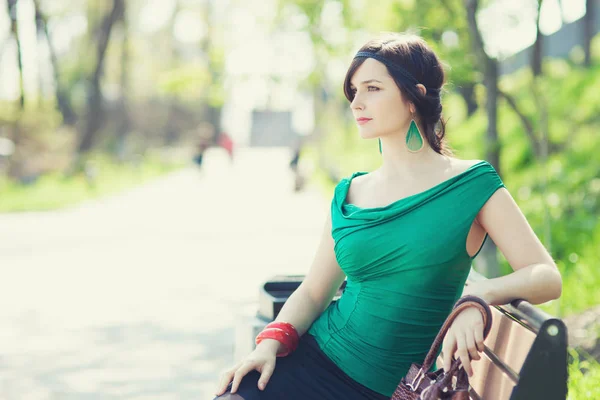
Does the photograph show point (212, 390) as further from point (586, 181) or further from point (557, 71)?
point (557, 71)

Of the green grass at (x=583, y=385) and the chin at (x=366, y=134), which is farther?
the green grass at (x=583, y=385)

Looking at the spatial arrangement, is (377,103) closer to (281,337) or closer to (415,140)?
(415,140)

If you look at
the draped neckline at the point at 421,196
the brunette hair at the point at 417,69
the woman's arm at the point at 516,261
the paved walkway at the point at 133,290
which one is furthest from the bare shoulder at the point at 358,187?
the paved walkway at the point at 133,290

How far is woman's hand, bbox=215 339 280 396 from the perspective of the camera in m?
2.33

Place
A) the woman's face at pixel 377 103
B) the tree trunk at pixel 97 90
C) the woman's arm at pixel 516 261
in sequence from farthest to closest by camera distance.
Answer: the tree trunk at pixel 97 90 < the woman's face at pixel 377 103 < the woman's arm at pixel 516 261

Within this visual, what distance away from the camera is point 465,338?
194cm

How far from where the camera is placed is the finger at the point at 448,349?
1.94 metres

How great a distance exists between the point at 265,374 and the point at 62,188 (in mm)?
21134

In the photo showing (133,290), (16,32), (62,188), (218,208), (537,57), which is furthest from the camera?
(16,32)

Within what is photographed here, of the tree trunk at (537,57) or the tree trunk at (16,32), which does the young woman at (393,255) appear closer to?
the tree trunk at (537,57)

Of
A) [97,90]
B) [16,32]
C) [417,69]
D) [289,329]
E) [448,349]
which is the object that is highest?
[16,32]

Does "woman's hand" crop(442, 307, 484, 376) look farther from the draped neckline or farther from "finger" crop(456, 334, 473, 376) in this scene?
the draped neckline

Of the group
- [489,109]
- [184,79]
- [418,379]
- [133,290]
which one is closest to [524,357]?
[418,379]

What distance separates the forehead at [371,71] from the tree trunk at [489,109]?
484 cm
